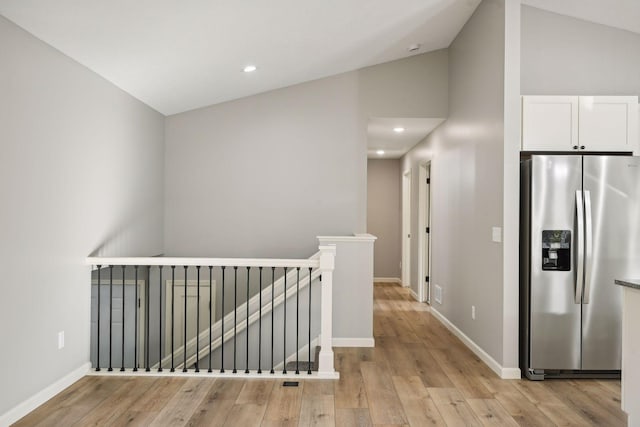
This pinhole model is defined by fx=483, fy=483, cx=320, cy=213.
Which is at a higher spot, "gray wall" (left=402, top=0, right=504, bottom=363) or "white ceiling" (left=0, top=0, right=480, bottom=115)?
"white ceiling" (left=0, top=0, right=480, bottom=115)

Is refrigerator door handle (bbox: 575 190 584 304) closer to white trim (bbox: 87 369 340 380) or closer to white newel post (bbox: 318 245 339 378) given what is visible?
white newel post (bbox: 318 245 339 378)

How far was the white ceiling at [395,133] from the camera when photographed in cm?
588

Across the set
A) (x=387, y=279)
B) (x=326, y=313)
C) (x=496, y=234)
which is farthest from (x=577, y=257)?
(x=387, y=279)

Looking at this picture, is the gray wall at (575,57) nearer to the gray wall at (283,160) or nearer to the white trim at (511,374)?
the gray wall at (283,160)

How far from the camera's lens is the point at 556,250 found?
12.1ft

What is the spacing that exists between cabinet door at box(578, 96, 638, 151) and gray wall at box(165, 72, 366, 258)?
242 centimetres

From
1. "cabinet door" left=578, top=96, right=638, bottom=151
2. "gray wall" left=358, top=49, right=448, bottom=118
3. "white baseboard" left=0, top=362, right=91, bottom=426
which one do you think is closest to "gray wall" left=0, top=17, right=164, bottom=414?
"white baseboard" left=0, top=362, right=91, bottom=426

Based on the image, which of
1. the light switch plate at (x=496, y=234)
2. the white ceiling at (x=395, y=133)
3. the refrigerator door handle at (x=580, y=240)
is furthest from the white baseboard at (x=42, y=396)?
the white ceiling at (x=395, y=133)

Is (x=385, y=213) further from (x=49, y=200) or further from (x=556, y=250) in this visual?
(x=49, y=200)

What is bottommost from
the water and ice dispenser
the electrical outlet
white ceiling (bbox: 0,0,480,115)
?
the electrical outlet

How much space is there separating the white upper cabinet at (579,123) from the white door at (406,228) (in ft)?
14.5

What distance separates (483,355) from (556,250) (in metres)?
1.16

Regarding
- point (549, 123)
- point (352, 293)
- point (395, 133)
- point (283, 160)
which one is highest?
point (395, 133)

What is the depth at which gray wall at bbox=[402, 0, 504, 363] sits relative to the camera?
3977 millimetres
